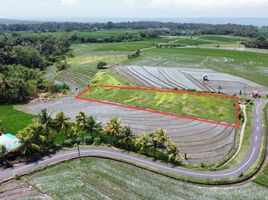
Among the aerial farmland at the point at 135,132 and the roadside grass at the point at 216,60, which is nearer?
the aerial farmland at the point at 135,132

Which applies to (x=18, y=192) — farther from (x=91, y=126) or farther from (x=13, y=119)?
(x=13, y=119)

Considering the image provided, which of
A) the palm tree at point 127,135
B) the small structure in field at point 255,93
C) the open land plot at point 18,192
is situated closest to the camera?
the open land plot at point 18,192

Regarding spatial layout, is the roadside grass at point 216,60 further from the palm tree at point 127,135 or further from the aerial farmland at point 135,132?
the palm tree at point 127,135

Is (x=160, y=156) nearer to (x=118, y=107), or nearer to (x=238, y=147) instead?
(x=238, y=147)

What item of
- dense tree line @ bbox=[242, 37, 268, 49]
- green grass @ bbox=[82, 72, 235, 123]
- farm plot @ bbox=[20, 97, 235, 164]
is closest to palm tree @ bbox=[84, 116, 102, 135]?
farm plot @ bbox=[20, 97, 235, 164]

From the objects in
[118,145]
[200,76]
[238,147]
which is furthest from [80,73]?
[238,147]

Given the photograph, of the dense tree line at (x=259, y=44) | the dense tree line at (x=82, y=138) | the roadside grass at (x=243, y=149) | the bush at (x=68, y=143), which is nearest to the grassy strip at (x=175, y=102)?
the roadside grass at (x=243, y=149)

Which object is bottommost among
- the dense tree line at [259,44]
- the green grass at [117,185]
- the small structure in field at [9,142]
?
the green grass at [117,185]
